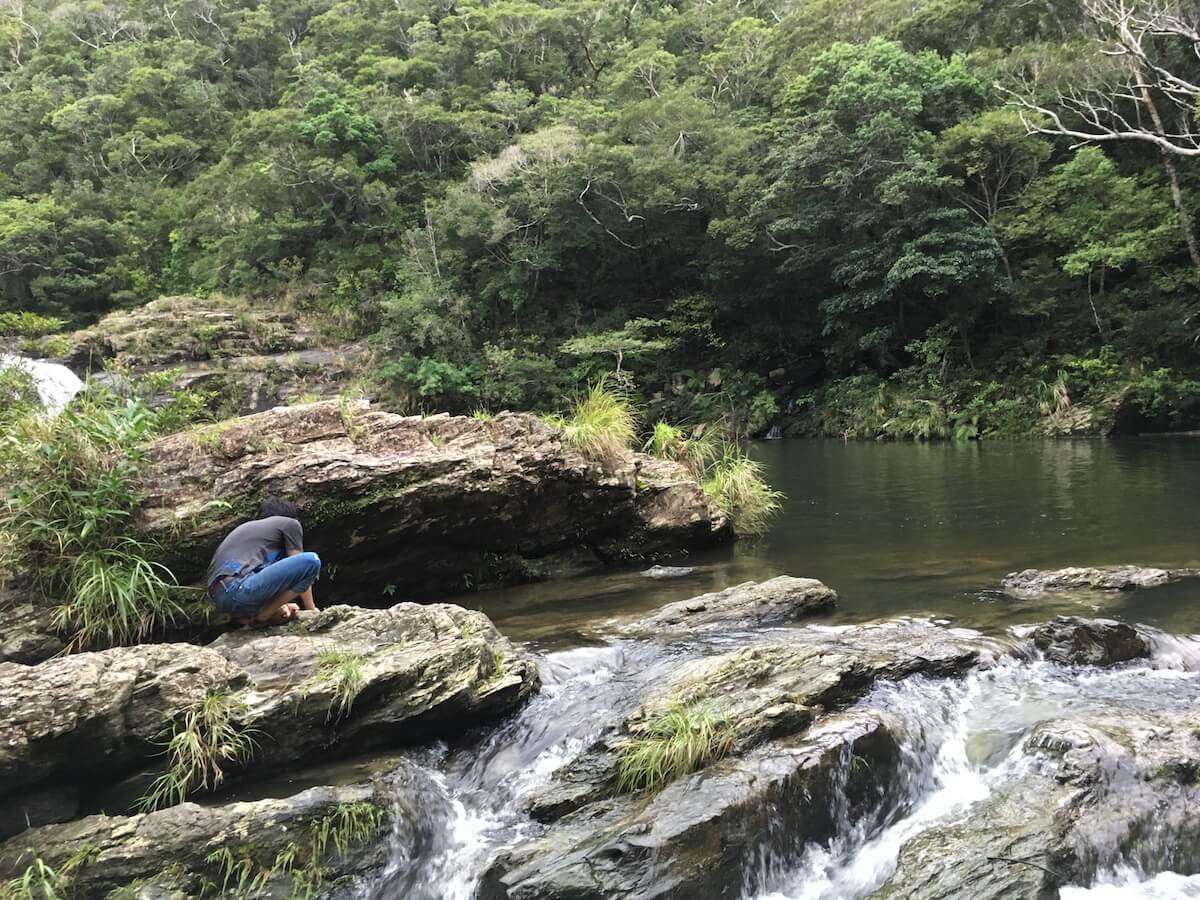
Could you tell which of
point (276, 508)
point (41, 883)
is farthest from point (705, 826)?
point (276, 508)

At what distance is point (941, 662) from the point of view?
5938 mm

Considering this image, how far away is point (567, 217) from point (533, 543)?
24228 millimetres

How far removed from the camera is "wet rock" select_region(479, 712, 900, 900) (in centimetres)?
389

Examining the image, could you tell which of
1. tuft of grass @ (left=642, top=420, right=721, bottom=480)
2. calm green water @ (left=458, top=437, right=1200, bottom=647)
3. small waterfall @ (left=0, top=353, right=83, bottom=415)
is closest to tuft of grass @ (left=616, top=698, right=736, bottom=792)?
calm green water @ (left=458, top=437, right=1200, bottom=647)

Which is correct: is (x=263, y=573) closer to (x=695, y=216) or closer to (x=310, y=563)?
(x=310, y=563)

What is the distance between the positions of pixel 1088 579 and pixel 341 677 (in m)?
7.55

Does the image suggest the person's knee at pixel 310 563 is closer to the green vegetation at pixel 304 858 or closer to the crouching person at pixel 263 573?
the crouching person at pixel 263 573

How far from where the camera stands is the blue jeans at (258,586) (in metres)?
6.07

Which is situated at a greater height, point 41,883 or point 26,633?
point 26,633

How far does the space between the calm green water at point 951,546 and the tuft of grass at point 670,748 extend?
2.31 m

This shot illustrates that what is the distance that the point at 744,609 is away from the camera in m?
7.59

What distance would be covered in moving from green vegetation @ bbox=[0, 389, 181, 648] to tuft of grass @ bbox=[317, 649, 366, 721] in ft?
7.08

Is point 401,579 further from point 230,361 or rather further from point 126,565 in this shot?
point 230,361

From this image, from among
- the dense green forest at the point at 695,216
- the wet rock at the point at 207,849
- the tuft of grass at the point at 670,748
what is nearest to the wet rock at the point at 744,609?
the tuft of grass at the point at 670,748
